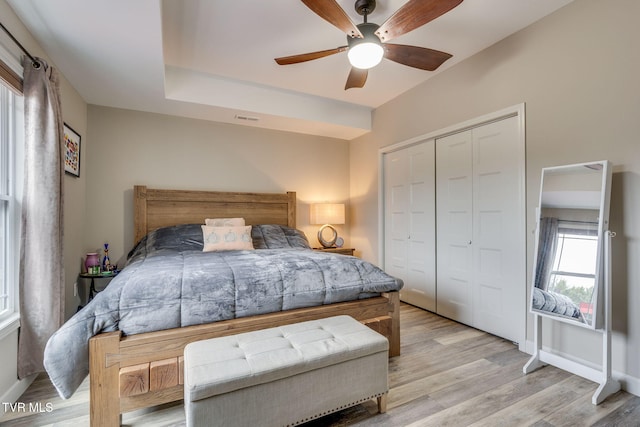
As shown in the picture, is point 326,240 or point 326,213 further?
point 326,240

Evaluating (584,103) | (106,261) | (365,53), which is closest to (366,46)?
(365,53)

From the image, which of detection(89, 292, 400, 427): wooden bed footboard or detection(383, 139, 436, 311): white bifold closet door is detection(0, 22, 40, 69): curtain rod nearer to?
detection(89, 292, 400, 427): wooden bed footboard

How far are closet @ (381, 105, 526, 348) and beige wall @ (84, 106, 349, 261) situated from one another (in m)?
1.21

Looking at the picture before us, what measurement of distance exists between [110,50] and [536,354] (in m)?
4.03

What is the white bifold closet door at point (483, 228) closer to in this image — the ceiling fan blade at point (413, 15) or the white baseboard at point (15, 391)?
the ceiling fan blade at point (413, 15)

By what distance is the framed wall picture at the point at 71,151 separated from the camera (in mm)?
2639

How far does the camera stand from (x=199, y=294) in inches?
69.3

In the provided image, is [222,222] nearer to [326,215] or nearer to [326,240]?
[326,215]

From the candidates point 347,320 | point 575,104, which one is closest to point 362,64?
point 575,104

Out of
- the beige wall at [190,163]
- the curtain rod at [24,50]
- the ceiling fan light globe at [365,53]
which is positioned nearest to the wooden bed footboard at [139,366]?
the curtain rod at [24,50]

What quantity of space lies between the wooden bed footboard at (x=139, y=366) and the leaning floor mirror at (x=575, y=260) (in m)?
2.13

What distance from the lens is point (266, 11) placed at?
2.25 meters

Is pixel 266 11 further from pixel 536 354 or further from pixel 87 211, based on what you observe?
pixel 536 354

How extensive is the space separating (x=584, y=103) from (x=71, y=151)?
14.3 feet
